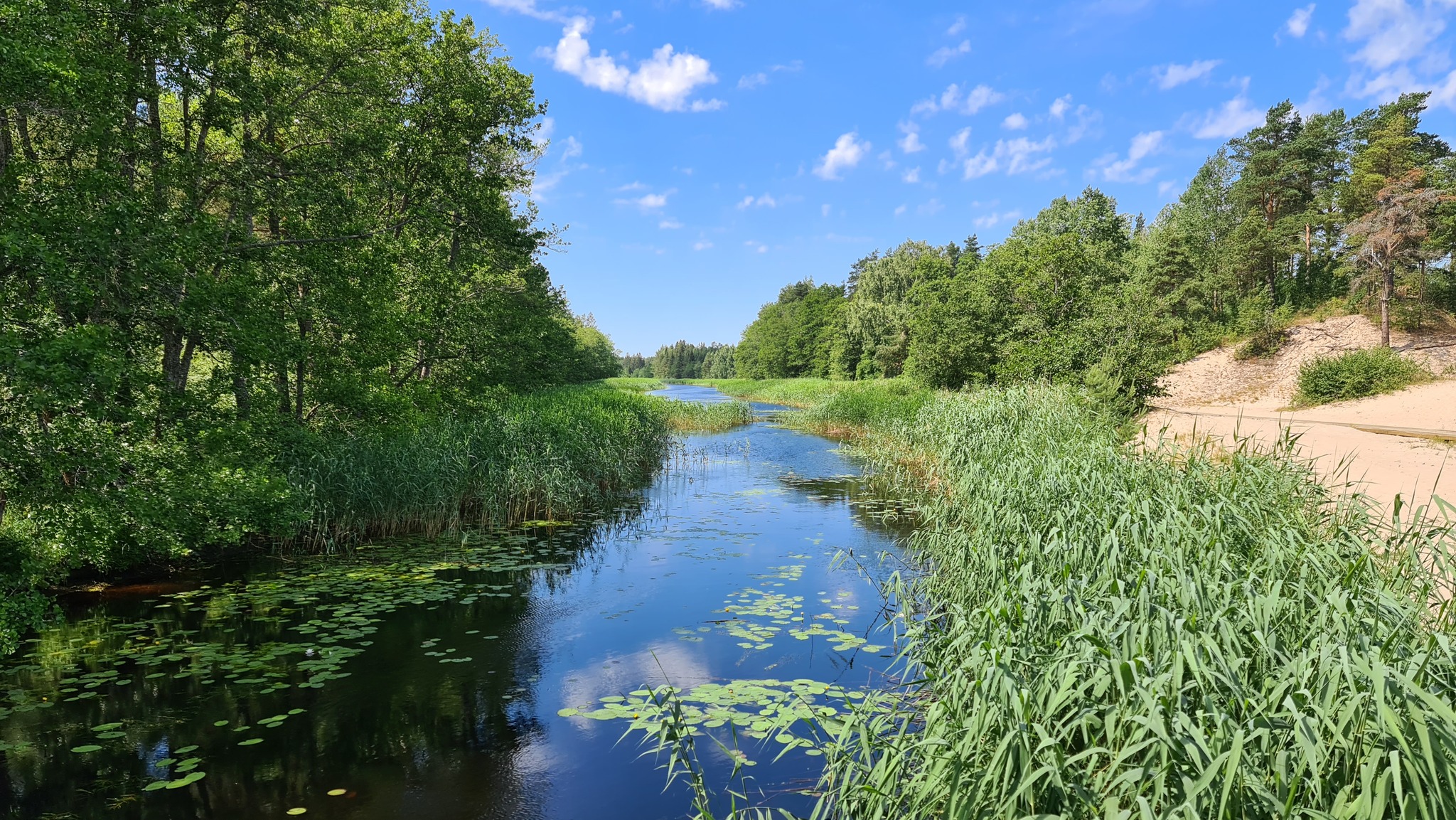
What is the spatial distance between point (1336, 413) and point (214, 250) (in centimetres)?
3230

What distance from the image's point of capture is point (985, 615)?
14.4 ft

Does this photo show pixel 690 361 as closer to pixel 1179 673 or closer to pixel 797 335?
pixel 797 335

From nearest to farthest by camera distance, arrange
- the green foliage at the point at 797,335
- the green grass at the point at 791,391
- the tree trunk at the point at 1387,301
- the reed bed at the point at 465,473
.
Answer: the reed bed at the point at 465,473
the tree trunk at the point at 1387,301
the green grass at the point at 791,391
the green foliage at the point at 797,335

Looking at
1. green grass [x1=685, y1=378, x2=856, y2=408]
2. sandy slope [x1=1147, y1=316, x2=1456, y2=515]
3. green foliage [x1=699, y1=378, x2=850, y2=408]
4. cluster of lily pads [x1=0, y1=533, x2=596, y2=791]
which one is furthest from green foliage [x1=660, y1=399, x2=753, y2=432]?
cluster of lily pads [x1=0, y1=533, x2=596, y2=791]

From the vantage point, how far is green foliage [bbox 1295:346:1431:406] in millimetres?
24484

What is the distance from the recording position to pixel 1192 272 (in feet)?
133

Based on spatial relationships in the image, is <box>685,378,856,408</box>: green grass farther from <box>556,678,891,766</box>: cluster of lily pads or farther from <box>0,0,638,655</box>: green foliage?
<box>556,678,891,766</box>: cluster of lily pads

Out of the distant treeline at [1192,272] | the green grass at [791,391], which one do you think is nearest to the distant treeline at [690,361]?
the green grass at [791,391]

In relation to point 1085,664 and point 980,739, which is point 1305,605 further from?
point 980,739

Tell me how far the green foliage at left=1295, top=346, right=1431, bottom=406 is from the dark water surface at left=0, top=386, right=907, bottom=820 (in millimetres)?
25280

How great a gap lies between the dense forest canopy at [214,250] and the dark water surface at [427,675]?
4.81 feet

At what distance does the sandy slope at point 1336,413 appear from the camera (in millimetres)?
10570

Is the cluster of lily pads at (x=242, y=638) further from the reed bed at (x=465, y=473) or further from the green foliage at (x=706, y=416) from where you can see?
the green foliage at (x=706, y=416)

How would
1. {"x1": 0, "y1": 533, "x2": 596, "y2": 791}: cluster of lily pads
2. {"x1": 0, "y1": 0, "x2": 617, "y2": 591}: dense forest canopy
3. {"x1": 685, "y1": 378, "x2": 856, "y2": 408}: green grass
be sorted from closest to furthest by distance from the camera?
1. {"x1": 0, "y1": 533, "x2": 596, "y2": 791}: cluster of lily pads
2. {"x1": 0, "y1": 0, "x2": 617, "y2": 591}: dense forest canopy
3. {"x1": 685, "y1": 378, "x2": 856, "y2": 408}: green grass
